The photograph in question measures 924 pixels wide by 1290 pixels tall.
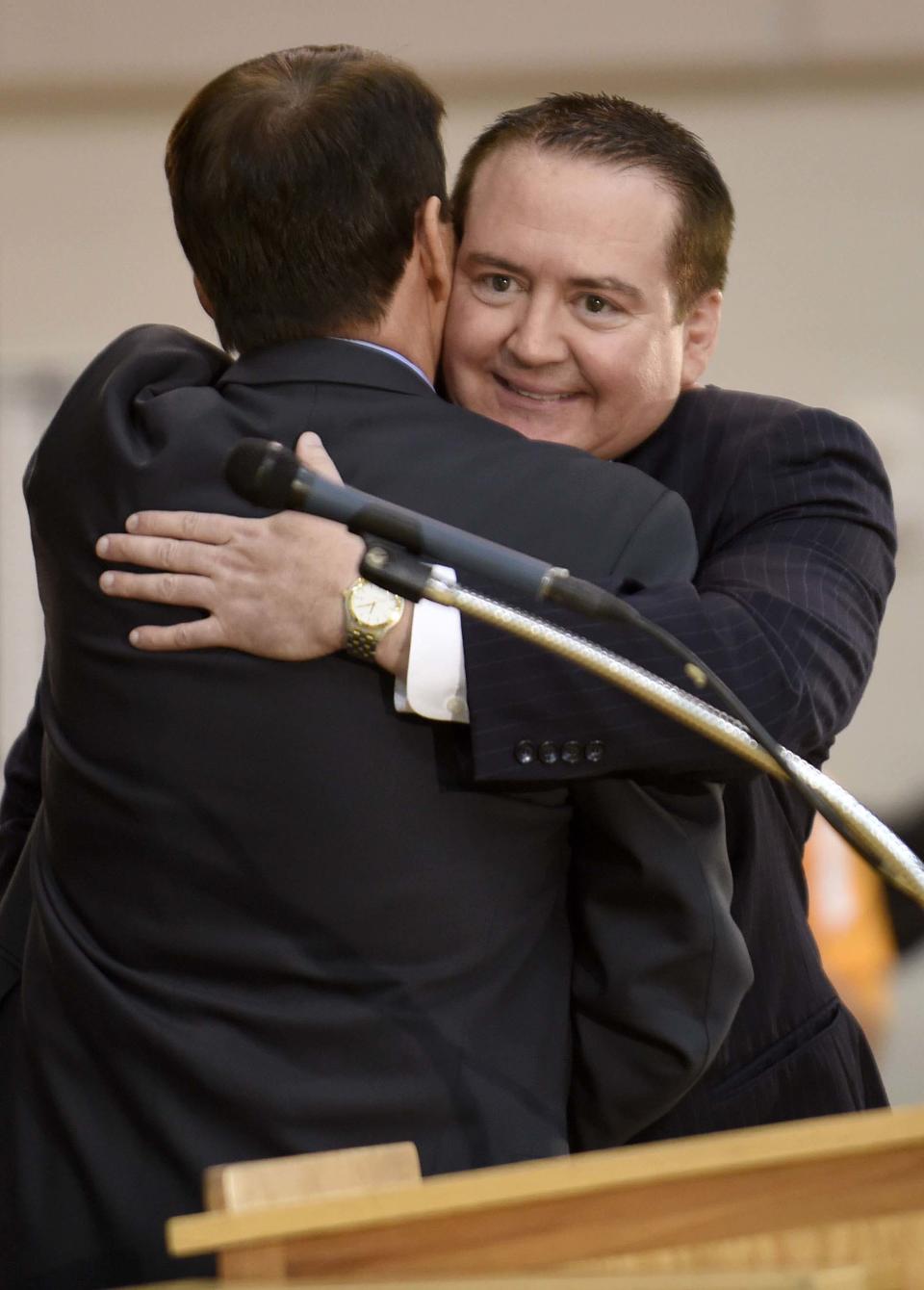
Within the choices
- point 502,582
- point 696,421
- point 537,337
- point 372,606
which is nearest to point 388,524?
point 502,582

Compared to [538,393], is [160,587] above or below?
below

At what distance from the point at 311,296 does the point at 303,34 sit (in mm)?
2882

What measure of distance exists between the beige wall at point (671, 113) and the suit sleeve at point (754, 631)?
2.42m

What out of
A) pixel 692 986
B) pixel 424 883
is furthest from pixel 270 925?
pixel 692 986

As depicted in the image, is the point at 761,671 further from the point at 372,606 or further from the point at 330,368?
the point at 330,368

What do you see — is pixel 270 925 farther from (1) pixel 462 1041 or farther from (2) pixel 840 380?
(2) pixel 840 380

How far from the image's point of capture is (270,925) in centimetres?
146

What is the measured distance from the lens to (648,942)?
1.52m

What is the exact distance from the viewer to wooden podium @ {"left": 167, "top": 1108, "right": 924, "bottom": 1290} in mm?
954

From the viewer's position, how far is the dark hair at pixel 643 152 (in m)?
1.85

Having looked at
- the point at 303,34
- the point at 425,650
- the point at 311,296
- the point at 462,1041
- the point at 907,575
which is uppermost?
the point at 303,34

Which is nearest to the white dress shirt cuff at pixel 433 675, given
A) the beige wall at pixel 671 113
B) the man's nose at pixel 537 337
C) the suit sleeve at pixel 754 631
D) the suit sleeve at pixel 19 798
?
the suit sleeve at pixel 754 631

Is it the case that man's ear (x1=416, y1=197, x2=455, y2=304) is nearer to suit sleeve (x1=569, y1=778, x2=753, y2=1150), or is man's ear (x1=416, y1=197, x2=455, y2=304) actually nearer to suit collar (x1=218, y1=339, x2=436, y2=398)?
suit collar (x1=218, y1=339, x2=436, y2=398)

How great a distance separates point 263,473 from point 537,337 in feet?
2.38
